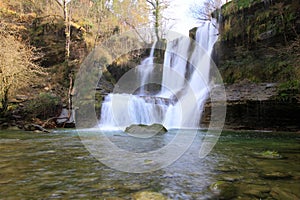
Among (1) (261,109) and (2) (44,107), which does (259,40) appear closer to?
(1) (261,109)

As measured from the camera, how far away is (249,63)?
1241 cm

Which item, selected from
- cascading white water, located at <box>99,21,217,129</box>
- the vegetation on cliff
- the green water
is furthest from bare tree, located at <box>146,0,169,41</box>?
the green water

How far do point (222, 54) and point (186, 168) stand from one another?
12.1m

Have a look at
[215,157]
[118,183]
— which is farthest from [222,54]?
[118,183]

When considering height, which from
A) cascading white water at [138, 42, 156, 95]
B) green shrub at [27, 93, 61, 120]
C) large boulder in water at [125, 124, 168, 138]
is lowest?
large boulder in water at [125, 124, 168, 138]

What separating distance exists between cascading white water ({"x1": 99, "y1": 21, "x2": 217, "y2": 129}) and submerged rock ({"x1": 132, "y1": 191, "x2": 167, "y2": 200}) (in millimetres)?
9160

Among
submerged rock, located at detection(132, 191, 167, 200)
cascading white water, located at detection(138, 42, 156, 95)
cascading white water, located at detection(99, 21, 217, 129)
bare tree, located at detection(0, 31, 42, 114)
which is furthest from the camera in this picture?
cascading white water, located at detection(138, 42, 156, 95)

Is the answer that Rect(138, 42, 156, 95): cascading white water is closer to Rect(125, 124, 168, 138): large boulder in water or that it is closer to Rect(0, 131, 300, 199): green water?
Rect(125, 124, 168, 138): large boulder in water

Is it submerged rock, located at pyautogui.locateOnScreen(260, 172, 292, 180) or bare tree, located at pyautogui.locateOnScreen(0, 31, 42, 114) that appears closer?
submerged rock, located at pyautogui.locateOnScreen(260, 172, 292, 180)

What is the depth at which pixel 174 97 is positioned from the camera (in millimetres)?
15555

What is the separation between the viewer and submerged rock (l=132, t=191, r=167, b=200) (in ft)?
7.02

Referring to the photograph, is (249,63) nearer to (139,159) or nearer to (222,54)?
(222,54)

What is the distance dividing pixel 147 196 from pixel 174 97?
13.5m

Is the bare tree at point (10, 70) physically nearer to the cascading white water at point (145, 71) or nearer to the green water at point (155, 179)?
the green water at point (155, 179)
